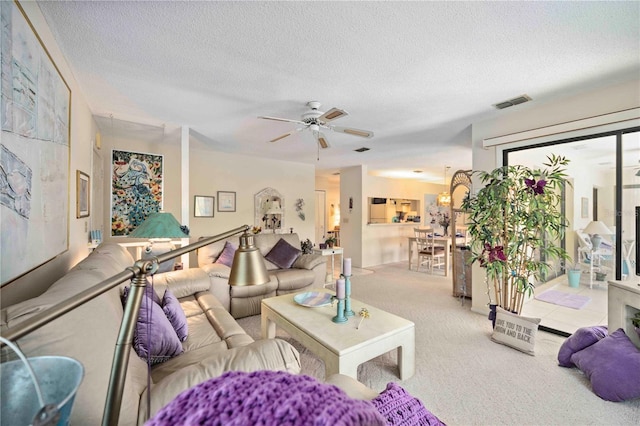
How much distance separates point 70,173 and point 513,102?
3.97 metres

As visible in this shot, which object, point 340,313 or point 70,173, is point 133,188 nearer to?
point 70,173

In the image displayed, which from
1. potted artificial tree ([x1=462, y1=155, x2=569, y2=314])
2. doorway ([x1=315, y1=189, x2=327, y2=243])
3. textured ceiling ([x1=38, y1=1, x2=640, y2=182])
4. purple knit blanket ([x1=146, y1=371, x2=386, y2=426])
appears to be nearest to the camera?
purple knit blanket ([x1=146, y1=371, x2=386, y2=426])

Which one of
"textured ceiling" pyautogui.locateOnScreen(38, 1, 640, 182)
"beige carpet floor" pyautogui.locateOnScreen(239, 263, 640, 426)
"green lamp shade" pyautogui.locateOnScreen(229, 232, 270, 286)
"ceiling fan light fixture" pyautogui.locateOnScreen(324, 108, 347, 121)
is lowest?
"beige carpet floor" pyautogui.locateOnScreen(239, 263, 640, 426)

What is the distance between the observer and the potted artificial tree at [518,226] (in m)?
2.53

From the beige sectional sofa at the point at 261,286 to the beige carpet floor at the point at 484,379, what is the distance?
0.21 metres

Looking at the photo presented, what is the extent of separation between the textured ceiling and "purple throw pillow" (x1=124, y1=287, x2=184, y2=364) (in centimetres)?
167

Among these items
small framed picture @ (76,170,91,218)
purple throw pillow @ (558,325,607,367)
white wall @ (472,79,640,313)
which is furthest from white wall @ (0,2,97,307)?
white wall @ (472,79,640,313)

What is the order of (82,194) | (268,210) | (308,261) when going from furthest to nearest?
(268,210)
(308,261)
(82,194)

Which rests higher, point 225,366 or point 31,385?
point 31,385

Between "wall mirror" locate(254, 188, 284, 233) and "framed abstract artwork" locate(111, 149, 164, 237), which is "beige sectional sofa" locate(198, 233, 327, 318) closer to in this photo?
"framed abstract artwork" locate(111, 149, 164, 237)

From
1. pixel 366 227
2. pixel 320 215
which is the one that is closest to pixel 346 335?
pixel 366 227

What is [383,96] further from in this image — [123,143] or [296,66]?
[123,143]

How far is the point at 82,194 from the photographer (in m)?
2.39

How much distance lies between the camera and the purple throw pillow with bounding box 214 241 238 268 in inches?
138
